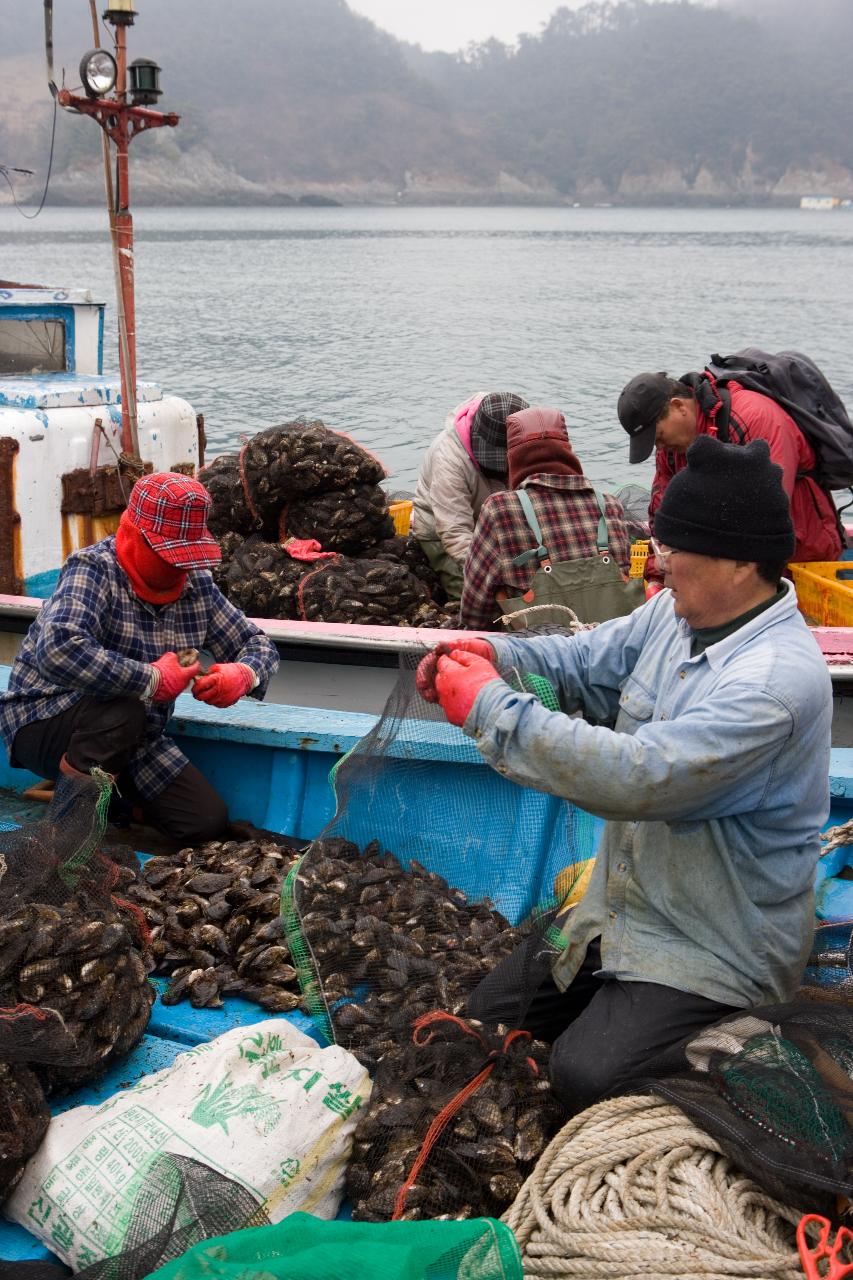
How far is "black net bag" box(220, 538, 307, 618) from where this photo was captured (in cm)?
740

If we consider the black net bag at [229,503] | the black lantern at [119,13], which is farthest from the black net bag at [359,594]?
the black lantern at [119,13]

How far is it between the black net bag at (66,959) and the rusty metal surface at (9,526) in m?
4.11

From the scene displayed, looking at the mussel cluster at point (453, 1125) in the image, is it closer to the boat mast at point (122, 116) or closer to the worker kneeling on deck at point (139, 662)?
the worker kneeling on deck at point (139, 662)

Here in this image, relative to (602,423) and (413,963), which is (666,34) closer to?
(602,423)

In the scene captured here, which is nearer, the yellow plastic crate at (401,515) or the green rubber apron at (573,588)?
the green rubber apron at (573,588)

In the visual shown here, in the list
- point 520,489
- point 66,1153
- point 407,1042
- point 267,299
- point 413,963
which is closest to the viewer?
point 66,1153

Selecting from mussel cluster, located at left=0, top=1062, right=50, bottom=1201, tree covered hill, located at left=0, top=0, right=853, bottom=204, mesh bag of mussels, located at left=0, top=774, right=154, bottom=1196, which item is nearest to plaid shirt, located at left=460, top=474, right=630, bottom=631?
mesh bag of mussels, located at left=0, top=774, right=154, bottom=1196

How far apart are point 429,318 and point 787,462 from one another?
127ft

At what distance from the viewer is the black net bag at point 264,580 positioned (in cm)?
740

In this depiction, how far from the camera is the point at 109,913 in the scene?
3.78 m

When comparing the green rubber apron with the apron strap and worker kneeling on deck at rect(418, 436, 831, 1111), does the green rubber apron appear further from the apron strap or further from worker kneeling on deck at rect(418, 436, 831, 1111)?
worker kneeling on deck at rect(418, 436, 831, 1111)

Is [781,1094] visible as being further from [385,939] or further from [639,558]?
[639,558]

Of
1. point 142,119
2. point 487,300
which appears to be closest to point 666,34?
point 487,300

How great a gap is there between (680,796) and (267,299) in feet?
157
